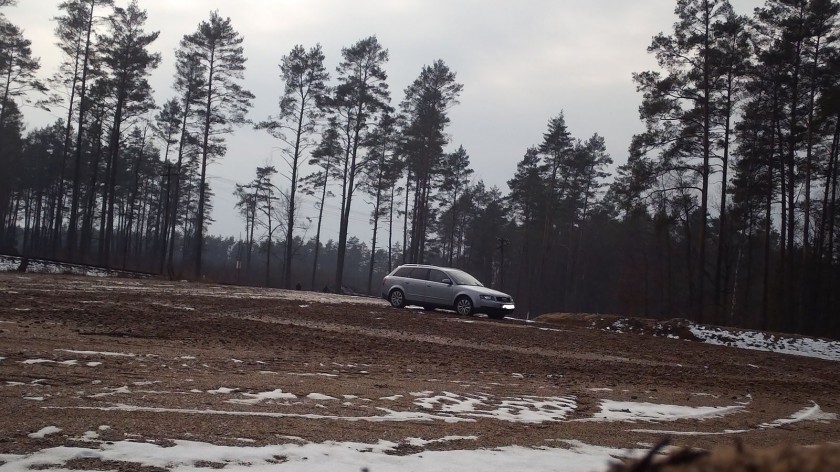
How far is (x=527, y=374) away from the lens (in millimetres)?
11578

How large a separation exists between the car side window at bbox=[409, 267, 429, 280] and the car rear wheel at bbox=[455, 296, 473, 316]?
69.1 inches

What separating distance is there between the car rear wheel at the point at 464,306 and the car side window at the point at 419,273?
176cm

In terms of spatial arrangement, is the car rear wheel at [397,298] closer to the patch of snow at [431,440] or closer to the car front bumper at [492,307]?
the car front bumper at [492,307]

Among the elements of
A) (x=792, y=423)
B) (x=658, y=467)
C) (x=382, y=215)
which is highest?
(x=382, y=215)

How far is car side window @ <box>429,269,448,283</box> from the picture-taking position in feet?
82.4

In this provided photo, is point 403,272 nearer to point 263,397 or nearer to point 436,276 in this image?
point 436,276

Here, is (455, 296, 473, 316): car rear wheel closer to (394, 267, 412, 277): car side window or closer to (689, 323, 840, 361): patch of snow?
(394, 267, 412, 277): car side window

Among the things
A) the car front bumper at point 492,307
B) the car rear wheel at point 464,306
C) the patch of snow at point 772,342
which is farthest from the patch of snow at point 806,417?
the car rear wheel at point 464,306

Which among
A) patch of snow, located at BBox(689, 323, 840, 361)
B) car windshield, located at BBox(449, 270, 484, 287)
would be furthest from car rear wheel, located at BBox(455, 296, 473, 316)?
patch of snow, located at BBox(689, 323, 840, 361)

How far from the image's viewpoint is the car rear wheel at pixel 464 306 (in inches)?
953

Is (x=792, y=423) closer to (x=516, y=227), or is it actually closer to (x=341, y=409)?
(x=341, y=409)

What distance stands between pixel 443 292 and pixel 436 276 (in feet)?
2.49

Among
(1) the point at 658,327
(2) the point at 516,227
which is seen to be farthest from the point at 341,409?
(2) the point at 516,227

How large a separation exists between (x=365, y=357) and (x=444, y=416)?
4788 millimetres
